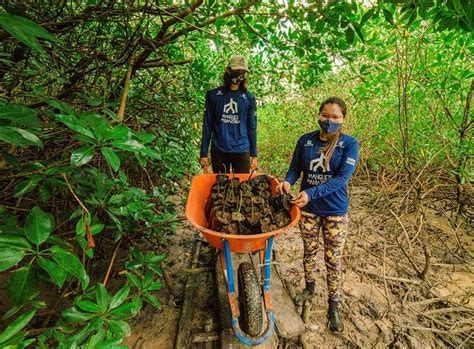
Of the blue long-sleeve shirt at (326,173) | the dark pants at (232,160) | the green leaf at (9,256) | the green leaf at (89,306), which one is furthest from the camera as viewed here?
the dark pants at (232,160)

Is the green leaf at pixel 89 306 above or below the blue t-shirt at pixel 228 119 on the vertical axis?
below

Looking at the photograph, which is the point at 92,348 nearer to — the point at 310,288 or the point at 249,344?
the point at 249,344

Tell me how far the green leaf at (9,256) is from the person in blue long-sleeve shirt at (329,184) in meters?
1.67

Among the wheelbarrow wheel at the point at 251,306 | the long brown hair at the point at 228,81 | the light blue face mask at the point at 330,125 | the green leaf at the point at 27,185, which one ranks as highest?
the long brown hair at the point at 228,81

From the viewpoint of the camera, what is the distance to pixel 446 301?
2432 mm

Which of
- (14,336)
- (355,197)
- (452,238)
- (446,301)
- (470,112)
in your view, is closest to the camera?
(14,336)

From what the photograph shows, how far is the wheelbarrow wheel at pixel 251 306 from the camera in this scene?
1.78 metres

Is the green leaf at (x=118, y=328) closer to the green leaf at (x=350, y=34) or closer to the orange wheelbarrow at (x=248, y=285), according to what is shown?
the orange wheelbarrow at (x=248, y=285)

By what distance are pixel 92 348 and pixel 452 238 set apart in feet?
15.3

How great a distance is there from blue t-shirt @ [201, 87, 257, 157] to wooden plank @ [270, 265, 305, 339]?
173 cm

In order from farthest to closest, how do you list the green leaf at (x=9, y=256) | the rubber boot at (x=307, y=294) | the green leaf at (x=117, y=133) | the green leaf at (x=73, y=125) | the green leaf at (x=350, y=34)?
the rubber boot at (x=307, y=294), the green leaf at (x=350, y=34), the green leaf at (x=117, y=133), the green leaf at (x=73, y=125), the green leaf at (x=9, y=256)

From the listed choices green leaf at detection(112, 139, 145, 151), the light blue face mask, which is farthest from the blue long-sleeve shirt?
green leaf at detection(112, 139, 145, 151)

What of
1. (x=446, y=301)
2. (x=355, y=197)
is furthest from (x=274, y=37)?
(x=355, y=197)

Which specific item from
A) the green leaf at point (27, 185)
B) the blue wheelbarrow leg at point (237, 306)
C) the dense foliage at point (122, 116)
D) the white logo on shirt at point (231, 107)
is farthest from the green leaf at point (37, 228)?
the white logo on shirt at point (231, 107)
